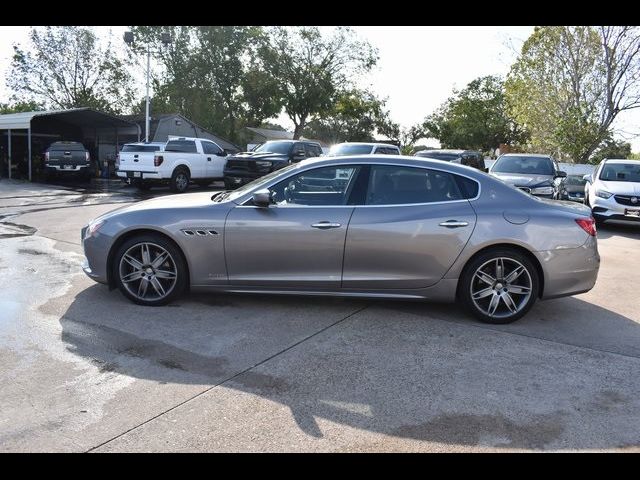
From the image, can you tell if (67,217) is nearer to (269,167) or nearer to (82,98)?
(269,167)

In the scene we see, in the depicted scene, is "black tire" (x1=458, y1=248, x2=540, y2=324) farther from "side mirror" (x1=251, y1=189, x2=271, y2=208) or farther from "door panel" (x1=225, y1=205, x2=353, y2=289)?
"side mirror" (x1=251, y1=189, x2=271, y2=208)

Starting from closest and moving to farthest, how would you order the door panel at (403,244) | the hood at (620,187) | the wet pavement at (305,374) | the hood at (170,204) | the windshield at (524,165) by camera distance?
the wet pavement at (305,374) → the door panel at (403,244) → the hood at (170,204) → the hood at (620,187) → the windshield at (524,165)

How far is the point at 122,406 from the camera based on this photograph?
10.9ft

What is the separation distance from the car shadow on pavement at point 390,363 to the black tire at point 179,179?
12771 millimetres

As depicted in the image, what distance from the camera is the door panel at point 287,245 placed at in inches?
195

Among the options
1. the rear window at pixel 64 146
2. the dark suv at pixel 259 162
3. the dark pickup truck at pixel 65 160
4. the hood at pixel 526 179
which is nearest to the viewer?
the hood at pixel 526 179

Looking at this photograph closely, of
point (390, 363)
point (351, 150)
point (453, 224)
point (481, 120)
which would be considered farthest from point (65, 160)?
point (481, 120)

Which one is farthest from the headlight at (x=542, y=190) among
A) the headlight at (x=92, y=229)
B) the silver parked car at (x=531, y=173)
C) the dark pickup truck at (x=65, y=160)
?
the dark pickup truck at (x=65, y=160)

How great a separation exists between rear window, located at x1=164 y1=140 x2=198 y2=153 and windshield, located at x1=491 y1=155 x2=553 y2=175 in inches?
400

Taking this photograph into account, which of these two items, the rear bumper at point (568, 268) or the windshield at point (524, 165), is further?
the windshield at point (524, 165)

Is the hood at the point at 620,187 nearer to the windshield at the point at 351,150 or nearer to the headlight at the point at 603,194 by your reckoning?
the headlight at the point at 603,194

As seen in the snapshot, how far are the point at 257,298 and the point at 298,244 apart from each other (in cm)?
90

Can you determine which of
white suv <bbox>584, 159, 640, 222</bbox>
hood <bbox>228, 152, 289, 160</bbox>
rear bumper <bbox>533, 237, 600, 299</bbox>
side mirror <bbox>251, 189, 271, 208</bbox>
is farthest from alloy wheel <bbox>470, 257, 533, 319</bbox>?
hood <bbox>228, 152, 289, 160</bbox>
